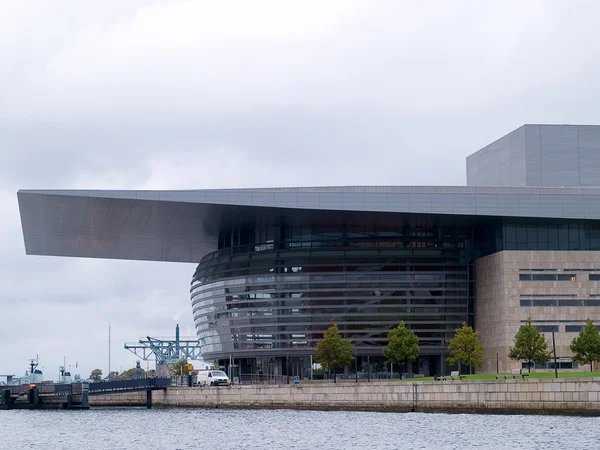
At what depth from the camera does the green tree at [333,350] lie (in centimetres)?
8194

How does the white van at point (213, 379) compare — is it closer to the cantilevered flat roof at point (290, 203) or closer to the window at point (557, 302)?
the cantilevered flat roof at point (290, 203)

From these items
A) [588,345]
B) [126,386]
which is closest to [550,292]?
[588,345]

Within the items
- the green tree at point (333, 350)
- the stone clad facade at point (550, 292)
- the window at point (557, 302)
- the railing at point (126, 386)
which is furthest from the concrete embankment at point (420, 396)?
the window at point (557, 302)

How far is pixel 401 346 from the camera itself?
82125 mm

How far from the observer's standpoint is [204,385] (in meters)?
78.7

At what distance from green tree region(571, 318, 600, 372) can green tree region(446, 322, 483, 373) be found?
8350mm

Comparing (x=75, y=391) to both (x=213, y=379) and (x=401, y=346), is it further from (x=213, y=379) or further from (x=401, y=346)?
(x=401, y=346)

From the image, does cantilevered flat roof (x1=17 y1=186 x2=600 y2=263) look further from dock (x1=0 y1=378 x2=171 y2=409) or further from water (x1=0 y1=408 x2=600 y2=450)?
water (x1=0 y1=408 x2=600 y2=450)

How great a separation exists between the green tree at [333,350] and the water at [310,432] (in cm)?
1903

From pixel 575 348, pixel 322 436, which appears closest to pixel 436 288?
pixel 575 348

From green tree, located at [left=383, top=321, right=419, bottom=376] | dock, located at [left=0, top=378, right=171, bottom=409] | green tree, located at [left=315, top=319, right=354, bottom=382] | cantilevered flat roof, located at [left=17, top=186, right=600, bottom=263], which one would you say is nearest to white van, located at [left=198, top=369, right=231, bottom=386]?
dock, located at [left=0, top=378, right=171, bottom=409]

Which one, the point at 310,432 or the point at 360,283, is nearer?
the point at 310,432

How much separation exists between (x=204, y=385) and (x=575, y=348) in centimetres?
2487

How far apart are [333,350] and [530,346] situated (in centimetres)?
1469
